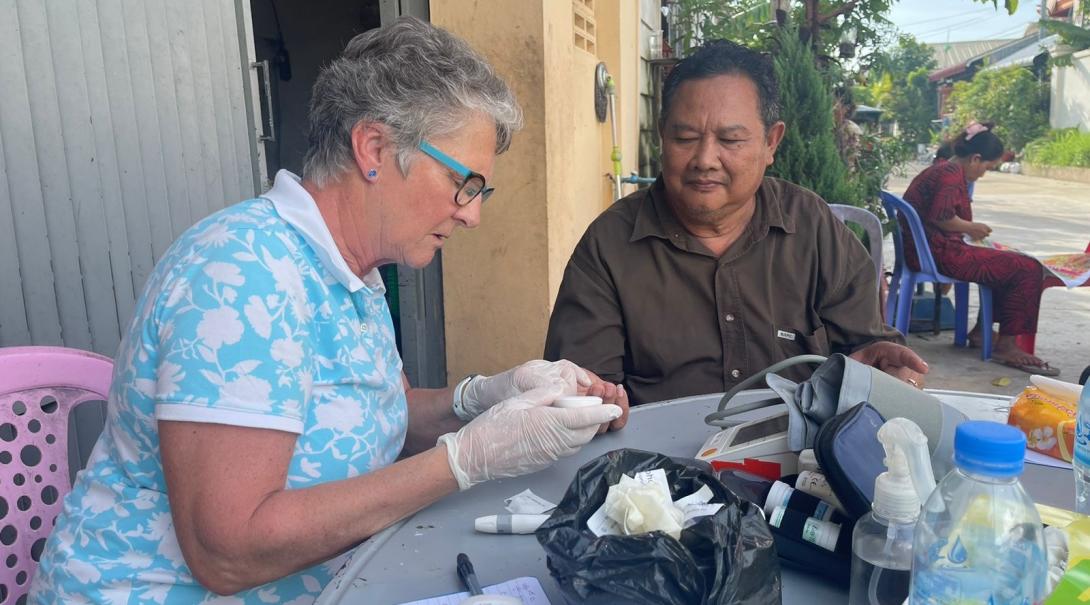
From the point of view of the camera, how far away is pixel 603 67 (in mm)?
5488

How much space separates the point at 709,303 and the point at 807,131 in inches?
171

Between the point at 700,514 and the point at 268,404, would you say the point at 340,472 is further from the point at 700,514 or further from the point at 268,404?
the point at 700,514

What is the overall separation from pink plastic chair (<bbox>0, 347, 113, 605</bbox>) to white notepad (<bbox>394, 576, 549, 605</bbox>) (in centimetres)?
91

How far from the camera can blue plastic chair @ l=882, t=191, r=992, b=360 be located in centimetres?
565

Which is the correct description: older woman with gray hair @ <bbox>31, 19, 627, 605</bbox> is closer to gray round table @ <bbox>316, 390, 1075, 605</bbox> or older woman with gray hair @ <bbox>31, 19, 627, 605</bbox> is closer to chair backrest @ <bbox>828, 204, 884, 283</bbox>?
gray round table @ <bbox>316, 390, 1075, 605</bbox>

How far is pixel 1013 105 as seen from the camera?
89.5ft

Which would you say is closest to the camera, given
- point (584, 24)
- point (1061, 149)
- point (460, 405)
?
point (460, 405)

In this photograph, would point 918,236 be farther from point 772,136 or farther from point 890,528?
point 890,528

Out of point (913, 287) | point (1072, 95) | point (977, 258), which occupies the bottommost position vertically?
point (913, 287)

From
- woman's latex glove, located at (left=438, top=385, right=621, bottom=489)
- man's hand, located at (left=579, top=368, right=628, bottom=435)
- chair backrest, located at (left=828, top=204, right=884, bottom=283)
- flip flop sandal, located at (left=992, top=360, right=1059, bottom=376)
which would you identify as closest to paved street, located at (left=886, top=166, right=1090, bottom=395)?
flip flop sandal, located at (left=992, top=360, right=1059, bottom=376)

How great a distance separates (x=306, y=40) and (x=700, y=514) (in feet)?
19.3

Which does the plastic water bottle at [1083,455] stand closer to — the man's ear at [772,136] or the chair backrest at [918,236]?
the man's ear at [772,136]

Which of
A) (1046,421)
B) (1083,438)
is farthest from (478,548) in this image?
(1046,421)

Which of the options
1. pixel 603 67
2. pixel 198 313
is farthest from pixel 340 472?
pixel 603 67
